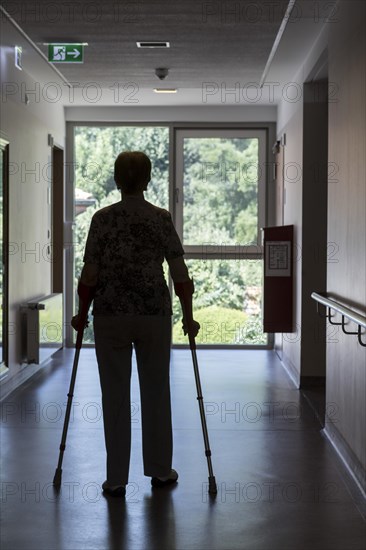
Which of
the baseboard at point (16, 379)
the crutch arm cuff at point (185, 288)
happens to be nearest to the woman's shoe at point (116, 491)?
the crutch arm cuff at point (185, 288)

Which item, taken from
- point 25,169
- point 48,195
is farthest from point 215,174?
point 25,169

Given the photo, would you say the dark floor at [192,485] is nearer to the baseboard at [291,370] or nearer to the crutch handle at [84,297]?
the baseboard at [291,370]

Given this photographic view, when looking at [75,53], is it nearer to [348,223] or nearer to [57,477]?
[348,223]

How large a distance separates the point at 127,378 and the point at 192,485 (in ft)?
2.28

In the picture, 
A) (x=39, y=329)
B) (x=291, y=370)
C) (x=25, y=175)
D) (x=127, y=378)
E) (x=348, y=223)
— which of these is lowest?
(x=291, y=370)

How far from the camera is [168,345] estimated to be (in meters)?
4.16

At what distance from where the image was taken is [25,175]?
7816 millimetres

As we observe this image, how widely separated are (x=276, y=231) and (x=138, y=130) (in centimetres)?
271

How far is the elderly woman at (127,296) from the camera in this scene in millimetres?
4066

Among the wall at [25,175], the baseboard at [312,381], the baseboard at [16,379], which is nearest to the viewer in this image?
the baseboard at [16,379]

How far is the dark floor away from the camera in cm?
362

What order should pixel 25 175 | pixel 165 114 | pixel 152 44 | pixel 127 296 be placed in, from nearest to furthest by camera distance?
pixel 127 296 < pixel 152 44 < pixel 25 175 < pixel 165 114

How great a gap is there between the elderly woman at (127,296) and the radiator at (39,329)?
11.8 ft

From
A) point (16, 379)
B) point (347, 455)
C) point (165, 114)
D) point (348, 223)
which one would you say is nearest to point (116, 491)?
point (347, 455)
